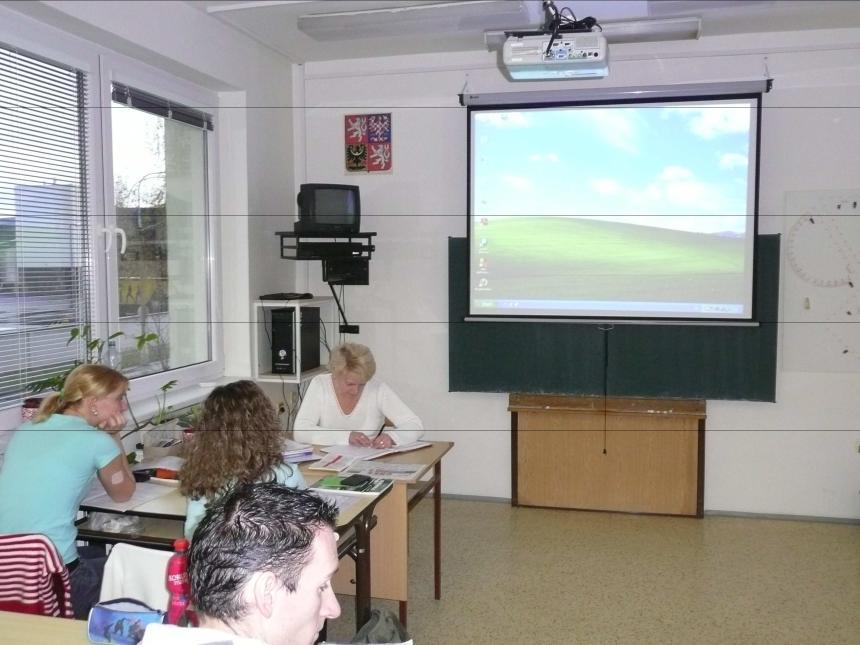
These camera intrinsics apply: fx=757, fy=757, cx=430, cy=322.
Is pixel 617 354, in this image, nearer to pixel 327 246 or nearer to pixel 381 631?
pixel 327 246

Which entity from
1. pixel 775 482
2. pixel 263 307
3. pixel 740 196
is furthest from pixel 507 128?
pixel 775 482

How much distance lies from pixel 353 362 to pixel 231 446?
1.32 m

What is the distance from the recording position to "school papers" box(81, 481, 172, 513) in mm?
2426

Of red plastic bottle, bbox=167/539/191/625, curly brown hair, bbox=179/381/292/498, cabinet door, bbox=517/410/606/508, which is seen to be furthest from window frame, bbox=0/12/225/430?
cabinet door, bbox=517/410/606/508

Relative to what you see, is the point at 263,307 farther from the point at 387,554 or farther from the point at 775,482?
the point at 775,482

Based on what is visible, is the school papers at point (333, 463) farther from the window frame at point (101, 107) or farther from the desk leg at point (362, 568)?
the window frame at point (101, 107)

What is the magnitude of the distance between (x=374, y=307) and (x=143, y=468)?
214 centimetres

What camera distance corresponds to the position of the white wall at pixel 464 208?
4.03 metres

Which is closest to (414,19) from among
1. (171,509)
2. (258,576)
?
(171,509)

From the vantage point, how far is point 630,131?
4148mm

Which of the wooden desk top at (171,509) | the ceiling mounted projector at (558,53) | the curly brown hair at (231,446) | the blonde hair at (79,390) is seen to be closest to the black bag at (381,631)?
the wooden desk top at (171,509)

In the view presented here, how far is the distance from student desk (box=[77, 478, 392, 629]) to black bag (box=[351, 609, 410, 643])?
7.0 inches

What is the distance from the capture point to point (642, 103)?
413 cm

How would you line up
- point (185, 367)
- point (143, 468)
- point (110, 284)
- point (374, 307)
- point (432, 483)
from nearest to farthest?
point (143, 468), point (432, 483), point (110, 284), point (185, 367), point (374, 307)
